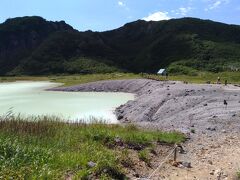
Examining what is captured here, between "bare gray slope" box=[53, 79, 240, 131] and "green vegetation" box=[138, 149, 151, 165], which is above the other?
"green vegetation" box=[138, 149, 151, 165]

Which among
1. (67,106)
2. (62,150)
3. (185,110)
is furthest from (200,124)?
(67,106)

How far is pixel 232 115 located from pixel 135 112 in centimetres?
1883

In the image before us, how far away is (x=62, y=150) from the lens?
49.7 ft

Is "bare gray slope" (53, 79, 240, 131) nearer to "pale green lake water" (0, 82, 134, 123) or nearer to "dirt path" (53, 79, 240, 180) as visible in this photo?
"dirt path" (53, 79, 240, 180)

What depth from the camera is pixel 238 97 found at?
40625 mm

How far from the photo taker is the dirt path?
51.3ft

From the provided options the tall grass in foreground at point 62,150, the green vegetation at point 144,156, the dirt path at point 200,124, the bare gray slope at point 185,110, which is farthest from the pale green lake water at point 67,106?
the green vegetation at point 144,156

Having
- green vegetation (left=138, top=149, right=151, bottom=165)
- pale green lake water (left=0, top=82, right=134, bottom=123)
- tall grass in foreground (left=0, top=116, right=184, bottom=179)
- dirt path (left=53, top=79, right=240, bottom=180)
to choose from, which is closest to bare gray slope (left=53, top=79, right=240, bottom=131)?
dirt path (left=53, top=79, right=240, bottom=180)

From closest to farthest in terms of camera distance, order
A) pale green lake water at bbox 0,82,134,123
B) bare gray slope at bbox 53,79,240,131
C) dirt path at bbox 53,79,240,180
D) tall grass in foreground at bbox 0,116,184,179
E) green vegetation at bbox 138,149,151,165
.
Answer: tall grass in foreground at bbox 0,116,184,179 < dirt path at bbox 53,79,240,180 < green vegetation at bbox 138,149,151,165 < bare gray slope at bbox 53,79,240,131 < pale green lake water at bbox 0,82,134,123

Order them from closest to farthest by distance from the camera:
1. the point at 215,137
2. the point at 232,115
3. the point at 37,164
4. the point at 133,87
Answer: the point at 37,164 < the point at 215,137 < the point at 232,115 < the point at 133,87

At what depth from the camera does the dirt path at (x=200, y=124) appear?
15.6 meters

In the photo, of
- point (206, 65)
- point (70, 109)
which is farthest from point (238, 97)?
point (206, 65)

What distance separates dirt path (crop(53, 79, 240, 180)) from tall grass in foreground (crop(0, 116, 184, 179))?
1.98 metres

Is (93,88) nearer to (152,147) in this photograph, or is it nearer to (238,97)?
(238,97)
